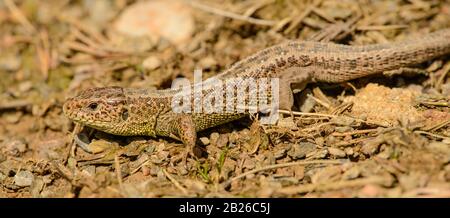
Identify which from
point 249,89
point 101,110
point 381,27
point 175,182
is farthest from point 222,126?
point 381,27

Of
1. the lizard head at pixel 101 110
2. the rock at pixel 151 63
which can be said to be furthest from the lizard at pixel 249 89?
the rock at pixel 151 63

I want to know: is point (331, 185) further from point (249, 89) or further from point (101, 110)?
point (101, 110)

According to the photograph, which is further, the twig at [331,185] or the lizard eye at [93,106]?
the lizard eye at [93,106]

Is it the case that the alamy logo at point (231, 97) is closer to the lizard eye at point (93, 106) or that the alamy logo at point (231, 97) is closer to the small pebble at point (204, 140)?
the small pebble at point (204, 140)

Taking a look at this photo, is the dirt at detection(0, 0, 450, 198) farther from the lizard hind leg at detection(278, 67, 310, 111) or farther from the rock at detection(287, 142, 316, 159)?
the lizard hind leg at detection(278, 67, 310, 111)

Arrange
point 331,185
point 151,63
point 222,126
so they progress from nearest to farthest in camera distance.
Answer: point 331,185, point 222,126, point 151,63

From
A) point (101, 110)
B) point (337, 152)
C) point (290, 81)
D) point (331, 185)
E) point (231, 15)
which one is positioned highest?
point (231, 15)

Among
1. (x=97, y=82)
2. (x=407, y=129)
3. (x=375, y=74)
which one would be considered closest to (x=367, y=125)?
(x=407, y=129)
